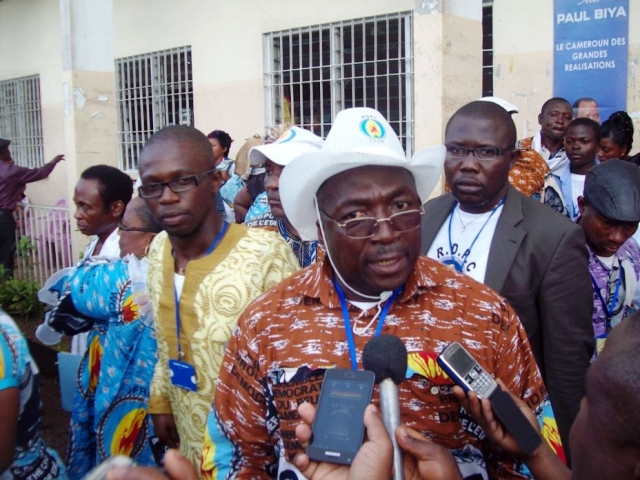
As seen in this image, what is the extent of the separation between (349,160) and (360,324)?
0.48m

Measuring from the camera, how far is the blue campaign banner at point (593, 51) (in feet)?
21.8

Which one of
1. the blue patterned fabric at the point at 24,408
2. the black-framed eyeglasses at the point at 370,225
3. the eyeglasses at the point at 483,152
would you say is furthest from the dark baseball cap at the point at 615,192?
the blue patterned fabric at the point at 24,408

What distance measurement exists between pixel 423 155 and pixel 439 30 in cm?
415

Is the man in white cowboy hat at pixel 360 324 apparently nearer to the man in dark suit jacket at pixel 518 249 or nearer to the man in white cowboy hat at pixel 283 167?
the man in dark suit jacket at pixel 518 249

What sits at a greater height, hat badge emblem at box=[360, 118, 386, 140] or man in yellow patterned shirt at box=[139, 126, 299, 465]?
hat badge emblem at box=[360, 118, 386, 140]

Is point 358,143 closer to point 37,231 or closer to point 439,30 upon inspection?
point 439,30

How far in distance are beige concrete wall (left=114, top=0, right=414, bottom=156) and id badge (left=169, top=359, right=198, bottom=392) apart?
677 cm

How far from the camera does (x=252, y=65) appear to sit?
375 inches

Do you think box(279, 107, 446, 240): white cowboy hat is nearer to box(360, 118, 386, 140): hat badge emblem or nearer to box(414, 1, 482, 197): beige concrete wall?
box(360, 118, 386, 140): hat badge emblem

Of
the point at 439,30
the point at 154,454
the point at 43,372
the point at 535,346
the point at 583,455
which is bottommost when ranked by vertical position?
the point at 43,372

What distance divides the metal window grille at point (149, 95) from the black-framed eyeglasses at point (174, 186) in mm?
8084

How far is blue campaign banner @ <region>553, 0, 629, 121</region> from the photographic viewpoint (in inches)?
262

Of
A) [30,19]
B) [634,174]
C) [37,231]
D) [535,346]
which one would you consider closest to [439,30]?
[634,174]

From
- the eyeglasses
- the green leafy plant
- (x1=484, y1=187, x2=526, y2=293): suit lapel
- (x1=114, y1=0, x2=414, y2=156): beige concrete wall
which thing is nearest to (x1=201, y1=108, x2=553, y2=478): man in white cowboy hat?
(x1=484, y1=187, x2=526, y2=293): suit lapel
